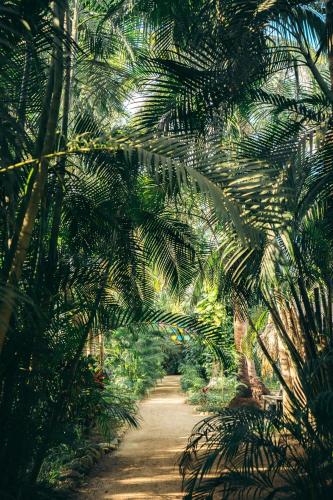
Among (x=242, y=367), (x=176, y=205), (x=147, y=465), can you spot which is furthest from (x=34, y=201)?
(x=242, y=367)

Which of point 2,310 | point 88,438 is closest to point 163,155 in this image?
point 2,310

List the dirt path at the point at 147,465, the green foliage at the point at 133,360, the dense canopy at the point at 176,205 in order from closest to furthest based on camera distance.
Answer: the dense canopy at the point at 176,205 → the dirt path at the point at 147,465 → the green foliage at the point at 133,360

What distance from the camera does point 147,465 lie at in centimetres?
645

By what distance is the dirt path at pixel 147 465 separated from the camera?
17.0 feet

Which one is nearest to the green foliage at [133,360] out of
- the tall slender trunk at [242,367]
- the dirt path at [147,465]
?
the dirt path at [147,465]

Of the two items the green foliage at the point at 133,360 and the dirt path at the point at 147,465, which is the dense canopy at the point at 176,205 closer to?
the dirt path at the point at 147,465

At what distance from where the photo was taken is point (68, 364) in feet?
14.5

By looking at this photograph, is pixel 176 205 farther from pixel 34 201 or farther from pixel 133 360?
pixel 133 360

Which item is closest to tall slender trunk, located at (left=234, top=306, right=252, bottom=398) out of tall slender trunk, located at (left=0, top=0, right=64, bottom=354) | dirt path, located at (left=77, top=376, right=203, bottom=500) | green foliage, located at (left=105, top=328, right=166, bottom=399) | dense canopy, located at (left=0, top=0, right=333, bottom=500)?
dirt path, located at (left=77, top=376, right=203, bottom=500)

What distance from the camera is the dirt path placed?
5195 mm

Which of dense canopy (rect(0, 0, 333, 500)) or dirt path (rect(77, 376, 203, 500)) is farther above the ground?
dense canopy (rect(0, 0, 333, 500))

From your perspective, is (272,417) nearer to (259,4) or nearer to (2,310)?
(2,310)

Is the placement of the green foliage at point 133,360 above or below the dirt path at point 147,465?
above

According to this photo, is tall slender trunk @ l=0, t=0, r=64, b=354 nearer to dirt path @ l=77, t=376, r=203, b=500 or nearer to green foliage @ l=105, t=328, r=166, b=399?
dirt path @ l=77, t=376, r=203, b=500
